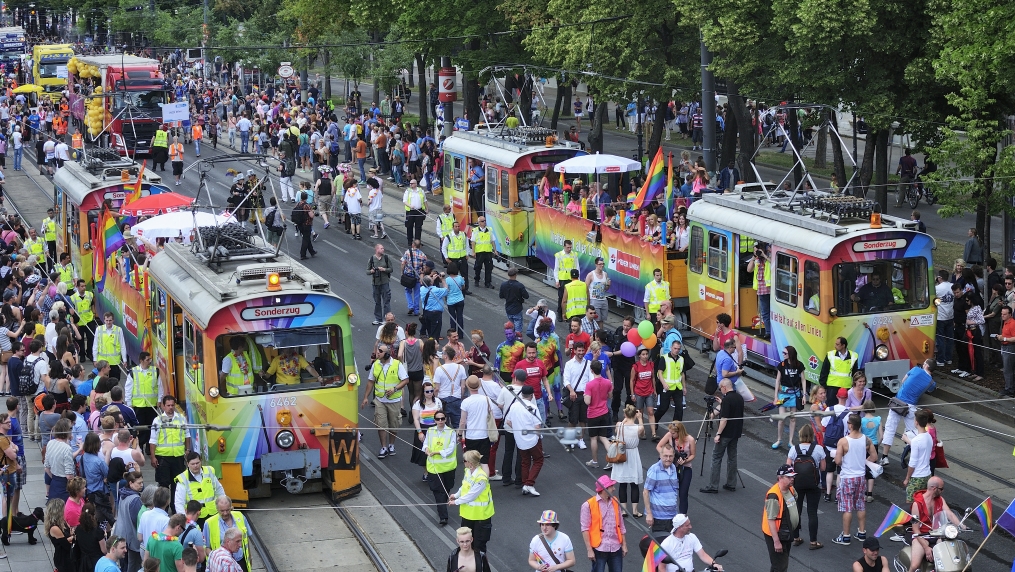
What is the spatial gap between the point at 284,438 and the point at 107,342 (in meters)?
5.31

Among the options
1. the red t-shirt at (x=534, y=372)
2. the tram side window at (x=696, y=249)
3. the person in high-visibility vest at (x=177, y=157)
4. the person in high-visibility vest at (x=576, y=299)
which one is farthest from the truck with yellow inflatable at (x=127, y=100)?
the red t-shirt at (x=534, y=372)

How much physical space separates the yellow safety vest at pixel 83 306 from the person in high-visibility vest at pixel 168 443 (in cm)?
810

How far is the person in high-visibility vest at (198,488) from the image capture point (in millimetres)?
14117

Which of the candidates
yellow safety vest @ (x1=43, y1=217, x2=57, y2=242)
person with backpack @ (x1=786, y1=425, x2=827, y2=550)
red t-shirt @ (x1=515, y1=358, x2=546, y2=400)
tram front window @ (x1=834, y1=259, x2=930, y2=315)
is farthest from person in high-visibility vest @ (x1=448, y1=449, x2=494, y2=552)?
yellow safety vest @ (x1=43, y1=217, x2=57, y2=242)

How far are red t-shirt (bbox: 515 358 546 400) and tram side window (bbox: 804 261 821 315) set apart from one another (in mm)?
4492

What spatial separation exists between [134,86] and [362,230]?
67.4 ft

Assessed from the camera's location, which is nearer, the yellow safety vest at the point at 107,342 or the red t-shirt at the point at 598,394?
the red t-shirt at the point at 598,394

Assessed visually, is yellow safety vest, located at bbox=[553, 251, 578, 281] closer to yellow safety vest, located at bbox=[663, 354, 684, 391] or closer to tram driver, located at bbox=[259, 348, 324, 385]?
yellow safety vest, located at bbox=[663, 354, 684, 391]

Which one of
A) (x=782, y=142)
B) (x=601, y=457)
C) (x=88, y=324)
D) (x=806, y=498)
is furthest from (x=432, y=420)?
(x=782, y=142)

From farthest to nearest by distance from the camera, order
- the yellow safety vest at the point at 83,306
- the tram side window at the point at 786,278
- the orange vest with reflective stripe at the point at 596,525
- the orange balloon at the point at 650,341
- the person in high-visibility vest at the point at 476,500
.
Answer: the yellow safety vest at the point at 83,306, the tram side window at the point at 786,278, the orange balloon at the point at 650,341, the person in high-visibility vest at the point at 476,500, the orange vest with reflective stripe at the point at 596,525

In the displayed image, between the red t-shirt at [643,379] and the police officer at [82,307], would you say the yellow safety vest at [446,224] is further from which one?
the red t-shirt at [643,379]

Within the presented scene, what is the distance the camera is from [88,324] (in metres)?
24.9

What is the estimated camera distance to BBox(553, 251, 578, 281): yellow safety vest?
976 inches

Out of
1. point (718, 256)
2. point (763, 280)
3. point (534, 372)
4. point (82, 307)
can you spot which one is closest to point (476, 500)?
point (534, 372)
